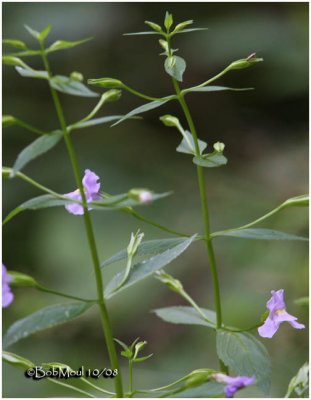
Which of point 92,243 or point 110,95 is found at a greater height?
point 110,95

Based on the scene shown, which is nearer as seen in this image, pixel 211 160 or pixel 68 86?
pixel 68 86

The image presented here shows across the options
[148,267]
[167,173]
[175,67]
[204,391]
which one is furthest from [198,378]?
[167,173]

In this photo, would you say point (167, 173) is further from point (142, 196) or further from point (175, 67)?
point (142, 196)

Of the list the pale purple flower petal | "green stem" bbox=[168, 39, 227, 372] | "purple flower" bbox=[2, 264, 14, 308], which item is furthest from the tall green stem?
"purple flower" bbox=[2, 264, 14, 308]

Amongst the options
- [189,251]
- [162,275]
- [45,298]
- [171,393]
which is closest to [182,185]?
[189,251]

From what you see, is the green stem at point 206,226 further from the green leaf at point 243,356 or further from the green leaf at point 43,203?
the green leaf at point 43,203

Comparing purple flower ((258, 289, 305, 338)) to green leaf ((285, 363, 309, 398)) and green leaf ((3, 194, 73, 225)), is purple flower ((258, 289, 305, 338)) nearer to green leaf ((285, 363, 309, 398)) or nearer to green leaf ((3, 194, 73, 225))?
green leaf ((285, 363, 309, 398))
